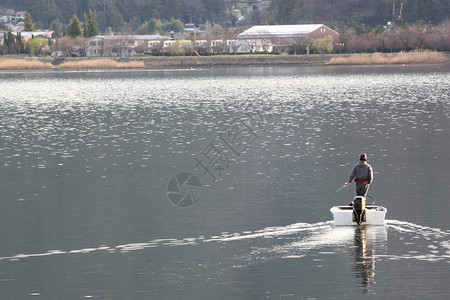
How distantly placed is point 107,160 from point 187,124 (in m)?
21.1

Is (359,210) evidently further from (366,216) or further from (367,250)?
(367,250)

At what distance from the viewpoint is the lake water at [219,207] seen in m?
22.6

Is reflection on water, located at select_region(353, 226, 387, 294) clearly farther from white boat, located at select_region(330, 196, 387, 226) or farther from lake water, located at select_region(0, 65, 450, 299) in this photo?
white boat, located at select_region(330, 196, 387, 226)

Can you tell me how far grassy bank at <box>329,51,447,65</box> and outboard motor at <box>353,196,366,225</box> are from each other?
533 ft

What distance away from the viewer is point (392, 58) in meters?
188

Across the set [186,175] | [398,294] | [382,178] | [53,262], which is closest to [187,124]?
[186,175]

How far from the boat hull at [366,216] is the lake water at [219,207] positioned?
0.28 m

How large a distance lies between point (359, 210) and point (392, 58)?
544 feet

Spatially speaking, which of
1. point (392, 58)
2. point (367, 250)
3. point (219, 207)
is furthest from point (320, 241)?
point (392, 58)

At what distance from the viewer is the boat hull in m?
27.8

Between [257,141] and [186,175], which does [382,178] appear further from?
[257,141]

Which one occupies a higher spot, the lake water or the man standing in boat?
the man standing in boat

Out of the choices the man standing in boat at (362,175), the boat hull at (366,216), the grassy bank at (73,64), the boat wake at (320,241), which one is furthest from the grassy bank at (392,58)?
the boat hull at (366,216)

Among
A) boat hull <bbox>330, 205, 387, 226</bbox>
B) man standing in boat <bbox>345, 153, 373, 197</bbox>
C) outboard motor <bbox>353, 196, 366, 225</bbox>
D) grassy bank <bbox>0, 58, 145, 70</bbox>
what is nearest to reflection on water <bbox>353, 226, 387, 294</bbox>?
boat hull <bbox>330, 205, 387, 226</bbox>
